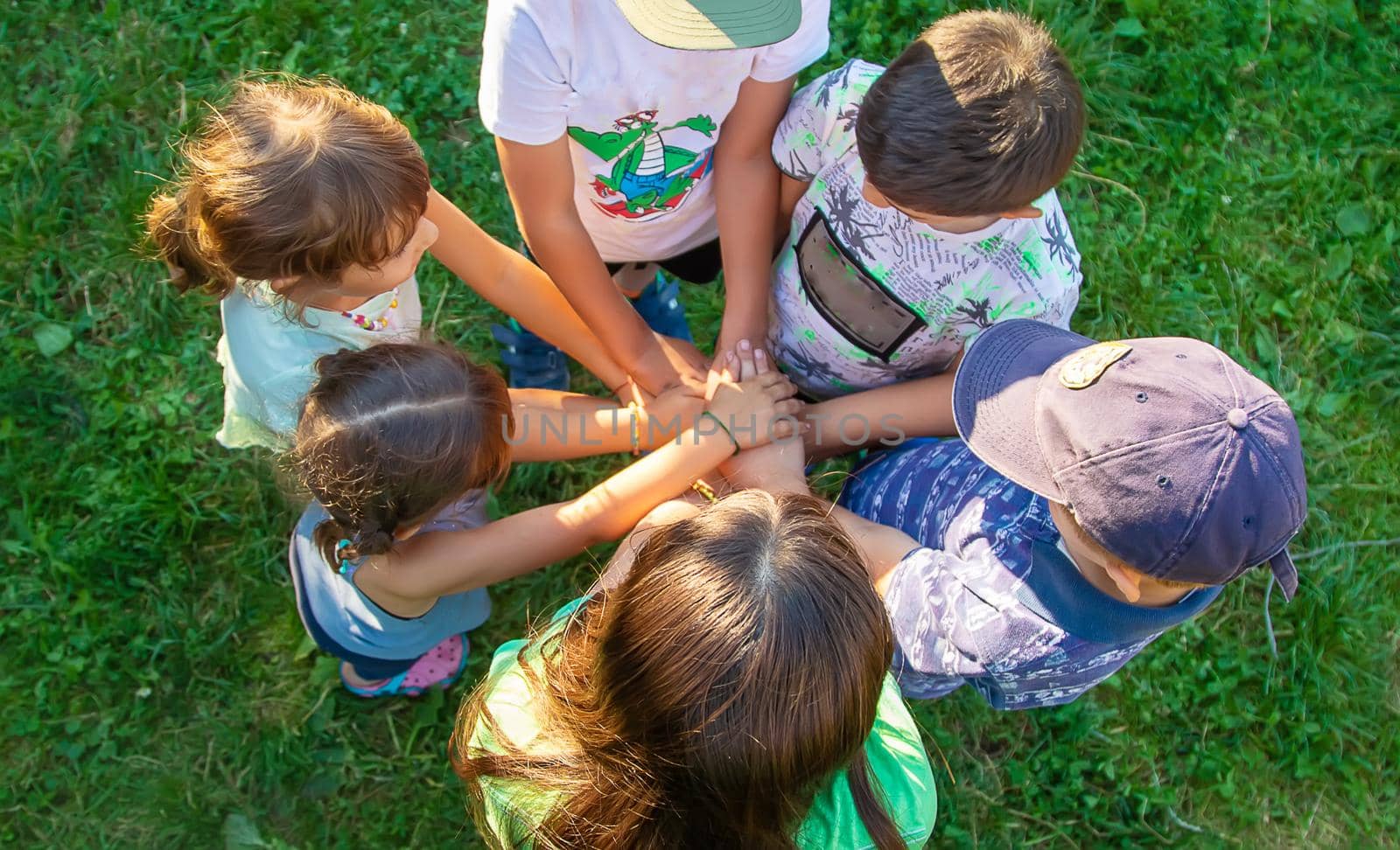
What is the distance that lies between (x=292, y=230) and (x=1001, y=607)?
1.47 meters

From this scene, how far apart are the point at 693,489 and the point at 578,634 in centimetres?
67

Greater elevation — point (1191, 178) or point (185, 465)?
point (1191, 178)

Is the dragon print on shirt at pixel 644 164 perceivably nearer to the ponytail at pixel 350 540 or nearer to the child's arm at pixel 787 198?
the child's arm at pixel 787 198

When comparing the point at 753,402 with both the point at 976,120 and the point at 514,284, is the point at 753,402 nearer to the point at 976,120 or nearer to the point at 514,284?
the point at 514,284

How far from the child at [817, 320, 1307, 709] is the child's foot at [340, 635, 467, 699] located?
134 cm

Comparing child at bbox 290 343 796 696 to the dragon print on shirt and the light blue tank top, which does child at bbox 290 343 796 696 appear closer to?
the light blue tank top

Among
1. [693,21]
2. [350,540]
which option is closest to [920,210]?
[693,21]

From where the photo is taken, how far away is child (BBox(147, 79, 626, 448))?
171 cm

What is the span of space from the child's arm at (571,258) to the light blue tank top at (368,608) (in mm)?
524

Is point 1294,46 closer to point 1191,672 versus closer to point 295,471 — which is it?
point 1191,672

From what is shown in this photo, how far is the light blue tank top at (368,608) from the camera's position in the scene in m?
2.07

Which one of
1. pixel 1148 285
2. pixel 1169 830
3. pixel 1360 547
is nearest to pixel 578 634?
pixel 1169 830

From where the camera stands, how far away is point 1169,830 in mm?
2594

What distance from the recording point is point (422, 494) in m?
1.78
